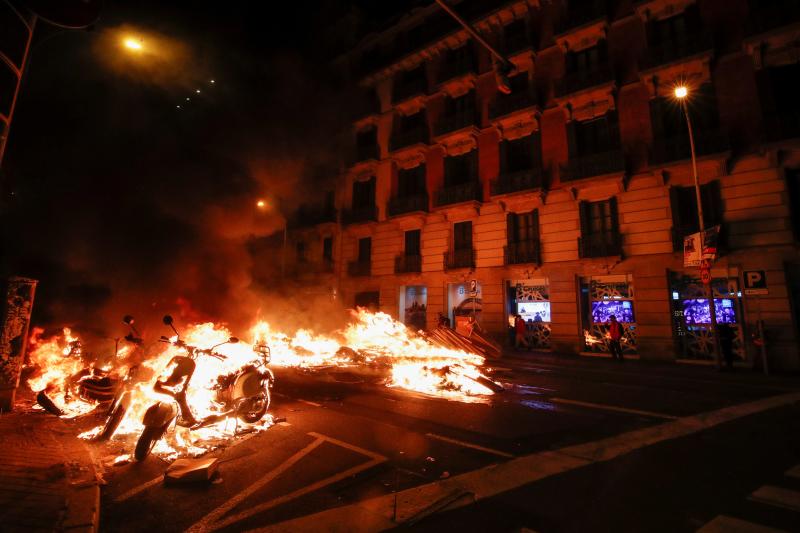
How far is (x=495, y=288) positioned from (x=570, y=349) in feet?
14.5

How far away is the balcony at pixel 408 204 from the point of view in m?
21.5

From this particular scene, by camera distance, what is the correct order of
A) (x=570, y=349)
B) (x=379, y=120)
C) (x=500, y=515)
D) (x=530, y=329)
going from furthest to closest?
(x=379, y=120)
(x=530, y=329)
(x=570, y=349)
(x=500, y=515)

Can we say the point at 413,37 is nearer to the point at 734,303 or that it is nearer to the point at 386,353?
the point at 386,353

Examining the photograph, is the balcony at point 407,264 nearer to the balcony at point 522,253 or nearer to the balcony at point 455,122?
the balcony at point 522,253

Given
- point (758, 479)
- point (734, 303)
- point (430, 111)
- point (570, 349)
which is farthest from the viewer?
point (430, 111)

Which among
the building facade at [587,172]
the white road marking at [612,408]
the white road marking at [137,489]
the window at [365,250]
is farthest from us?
the window at [365,250]

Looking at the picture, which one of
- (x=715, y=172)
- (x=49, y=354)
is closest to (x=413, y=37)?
(x=715, y=172)

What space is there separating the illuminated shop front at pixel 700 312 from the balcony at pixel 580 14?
39.0 feet

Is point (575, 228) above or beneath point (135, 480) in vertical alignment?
above

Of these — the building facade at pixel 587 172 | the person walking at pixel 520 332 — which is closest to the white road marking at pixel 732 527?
the building facade at pixel 587 172

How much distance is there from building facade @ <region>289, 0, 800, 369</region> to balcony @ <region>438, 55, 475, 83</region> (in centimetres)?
10

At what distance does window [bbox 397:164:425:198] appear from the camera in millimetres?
22609

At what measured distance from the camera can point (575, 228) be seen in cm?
1695

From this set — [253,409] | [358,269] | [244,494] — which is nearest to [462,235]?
[358,269]
